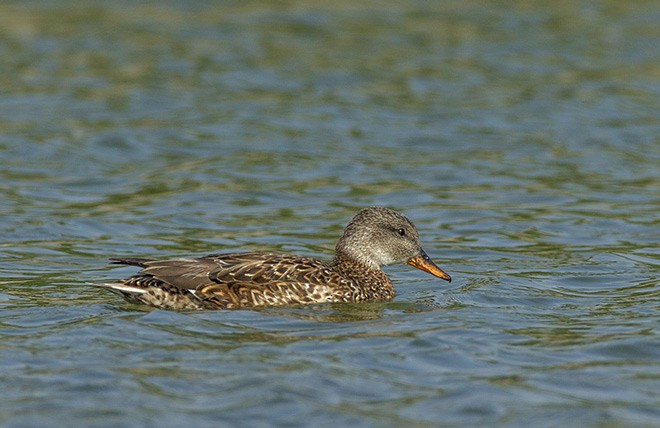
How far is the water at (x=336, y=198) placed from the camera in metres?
8.62

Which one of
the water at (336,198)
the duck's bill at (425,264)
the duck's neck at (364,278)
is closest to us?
the water at (336,198)

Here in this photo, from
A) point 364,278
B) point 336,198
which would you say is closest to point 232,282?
point 364,278

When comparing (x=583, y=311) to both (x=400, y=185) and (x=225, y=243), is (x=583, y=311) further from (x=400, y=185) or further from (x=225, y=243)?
(x=400, y=185)

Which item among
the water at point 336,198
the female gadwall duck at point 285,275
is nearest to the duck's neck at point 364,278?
the female gadwall duck at point 285,275

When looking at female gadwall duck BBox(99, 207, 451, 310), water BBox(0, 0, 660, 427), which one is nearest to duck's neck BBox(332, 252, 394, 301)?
female gadwall duck BBox(99, 207, 451, 310)

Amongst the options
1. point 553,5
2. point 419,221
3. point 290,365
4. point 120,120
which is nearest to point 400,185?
point 419,221

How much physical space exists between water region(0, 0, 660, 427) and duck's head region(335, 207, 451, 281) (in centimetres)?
35

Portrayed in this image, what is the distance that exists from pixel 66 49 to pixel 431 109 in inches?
265

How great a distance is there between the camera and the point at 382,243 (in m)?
11.8

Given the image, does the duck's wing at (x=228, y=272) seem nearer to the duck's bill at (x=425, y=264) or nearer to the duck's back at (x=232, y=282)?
the duck's back at (x=232, y=282)

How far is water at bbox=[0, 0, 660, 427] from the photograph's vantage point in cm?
862

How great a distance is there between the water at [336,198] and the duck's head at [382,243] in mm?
349

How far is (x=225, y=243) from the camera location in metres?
13.9

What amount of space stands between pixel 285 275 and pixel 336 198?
500 cm
